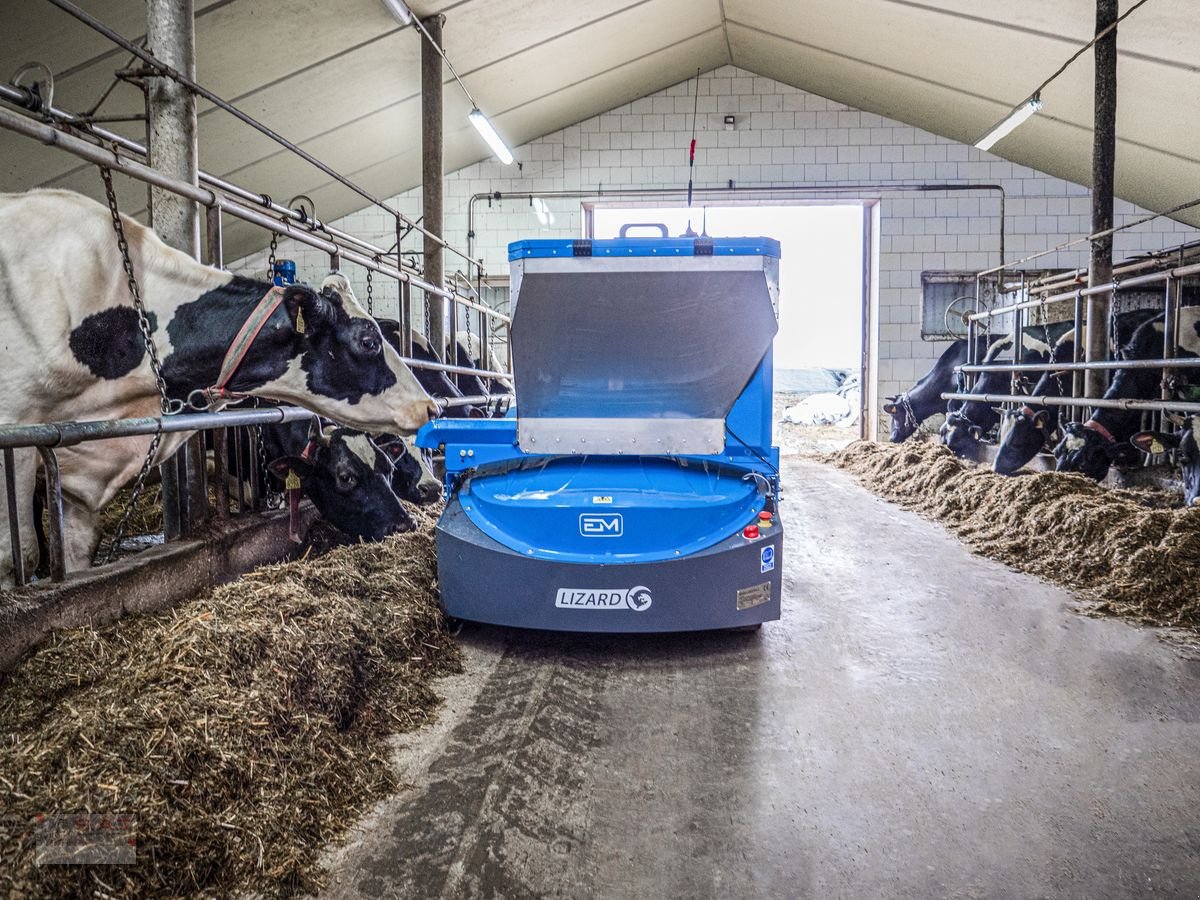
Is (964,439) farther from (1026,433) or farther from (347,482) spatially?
(347,482)

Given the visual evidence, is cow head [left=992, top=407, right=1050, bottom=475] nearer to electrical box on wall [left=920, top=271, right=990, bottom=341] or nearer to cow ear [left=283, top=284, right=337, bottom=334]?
electrical box on wall [left=920, top=271, right=990, bottom=341]

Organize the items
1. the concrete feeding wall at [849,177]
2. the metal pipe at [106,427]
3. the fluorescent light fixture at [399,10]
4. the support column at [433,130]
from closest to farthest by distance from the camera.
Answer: the metal pipe at [106,427], the fluorescent light fixture at [399,10], the support column at [433,130], the concrete feeding wall at [849,177]

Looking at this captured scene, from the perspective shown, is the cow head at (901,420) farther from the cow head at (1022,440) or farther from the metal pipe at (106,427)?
Result: the metal pipe at (106,427)

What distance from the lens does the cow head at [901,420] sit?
1092 cm

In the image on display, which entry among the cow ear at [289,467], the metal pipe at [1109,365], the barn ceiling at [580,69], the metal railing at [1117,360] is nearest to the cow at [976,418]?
A: the metal railing at [1117,360]

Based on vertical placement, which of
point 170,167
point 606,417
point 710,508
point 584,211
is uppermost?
point 584,211

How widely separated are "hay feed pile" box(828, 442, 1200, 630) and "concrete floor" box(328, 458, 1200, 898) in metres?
0.40

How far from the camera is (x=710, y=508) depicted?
3.07 meters

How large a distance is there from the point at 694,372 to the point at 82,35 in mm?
5746

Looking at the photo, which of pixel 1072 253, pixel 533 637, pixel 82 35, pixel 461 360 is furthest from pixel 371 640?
pixel 1072 253

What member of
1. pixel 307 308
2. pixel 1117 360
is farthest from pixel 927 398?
pixel 307 308

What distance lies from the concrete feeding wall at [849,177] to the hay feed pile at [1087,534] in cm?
624

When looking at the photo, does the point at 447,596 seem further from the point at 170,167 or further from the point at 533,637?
the point at 170,167

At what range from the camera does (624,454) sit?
3.62 m
